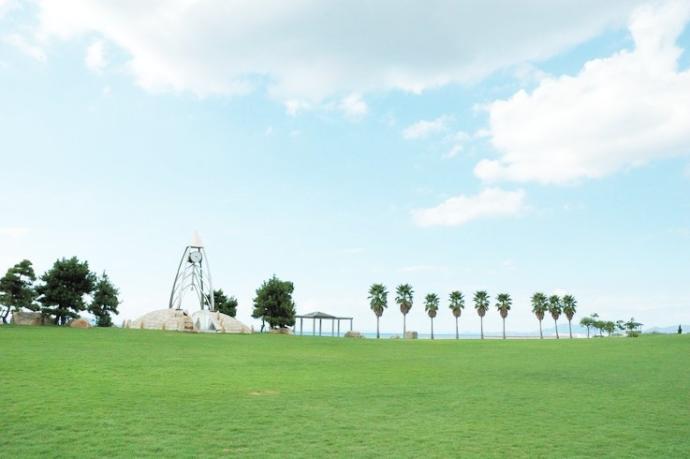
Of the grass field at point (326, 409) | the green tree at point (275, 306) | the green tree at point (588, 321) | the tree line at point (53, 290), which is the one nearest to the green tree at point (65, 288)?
the tree line at point (53, 290)

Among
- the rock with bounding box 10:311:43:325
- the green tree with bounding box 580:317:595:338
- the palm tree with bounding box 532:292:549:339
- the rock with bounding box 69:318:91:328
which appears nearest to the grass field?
the rock with bounding box 69:318:91:328

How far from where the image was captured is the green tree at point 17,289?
62.3 m

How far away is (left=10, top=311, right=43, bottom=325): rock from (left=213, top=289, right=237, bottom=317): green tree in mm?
38275

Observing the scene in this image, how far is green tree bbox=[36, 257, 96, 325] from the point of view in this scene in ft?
229

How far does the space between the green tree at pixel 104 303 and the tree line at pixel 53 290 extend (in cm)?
146

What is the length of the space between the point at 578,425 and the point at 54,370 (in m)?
21.0

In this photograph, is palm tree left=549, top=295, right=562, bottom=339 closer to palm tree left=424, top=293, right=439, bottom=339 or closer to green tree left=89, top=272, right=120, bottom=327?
palm tree left=424, top=293, right=439, bottom=339

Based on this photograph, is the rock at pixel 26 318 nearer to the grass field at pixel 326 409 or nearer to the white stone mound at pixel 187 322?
the white stone mound at pixel 187 322

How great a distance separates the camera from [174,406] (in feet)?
54.9

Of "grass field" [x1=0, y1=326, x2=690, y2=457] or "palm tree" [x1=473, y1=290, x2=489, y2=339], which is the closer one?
"grass field" [x1=0, y1=326, x2=690, y2=457]

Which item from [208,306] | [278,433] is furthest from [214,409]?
[208,306]

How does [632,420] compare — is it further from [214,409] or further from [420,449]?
[214,409]

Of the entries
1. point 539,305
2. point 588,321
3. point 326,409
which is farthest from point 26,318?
point 588,321

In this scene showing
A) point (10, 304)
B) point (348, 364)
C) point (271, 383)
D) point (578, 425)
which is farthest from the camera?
point (10, 304)
